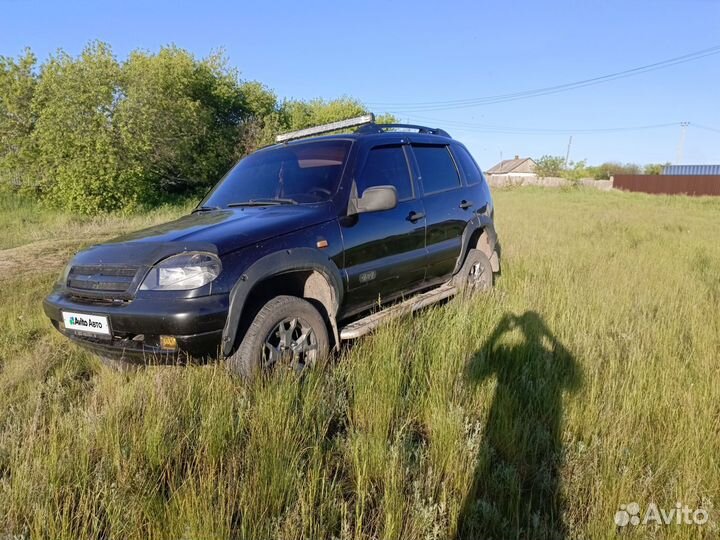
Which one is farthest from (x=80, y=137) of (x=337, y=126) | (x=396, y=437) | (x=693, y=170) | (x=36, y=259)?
(x=693, y=170)

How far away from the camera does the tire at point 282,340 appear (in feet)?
8.38

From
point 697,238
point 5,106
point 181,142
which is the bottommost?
point 697,238

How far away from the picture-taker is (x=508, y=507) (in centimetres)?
179

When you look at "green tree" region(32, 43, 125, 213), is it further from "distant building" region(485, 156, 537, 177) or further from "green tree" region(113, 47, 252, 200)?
"distant building" region(485, 156, 537, 177)

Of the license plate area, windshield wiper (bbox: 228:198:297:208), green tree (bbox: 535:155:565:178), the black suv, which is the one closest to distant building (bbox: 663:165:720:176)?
green tree (bbox: 535:155:565:178)

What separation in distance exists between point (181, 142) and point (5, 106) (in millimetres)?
6777

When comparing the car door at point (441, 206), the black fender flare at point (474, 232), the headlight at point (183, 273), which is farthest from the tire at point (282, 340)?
the black fender flare at point (474, 232)

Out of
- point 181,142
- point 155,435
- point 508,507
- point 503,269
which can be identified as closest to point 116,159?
point 181,142

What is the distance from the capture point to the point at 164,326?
7.82 feet

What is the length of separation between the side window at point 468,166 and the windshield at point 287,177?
6.23 feet

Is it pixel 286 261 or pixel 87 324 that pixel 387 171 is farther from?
pixel 87 324

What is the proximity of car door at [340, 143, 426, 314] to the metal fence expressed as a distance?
128ft

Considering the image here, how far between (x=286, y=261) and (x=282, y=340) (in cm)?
53

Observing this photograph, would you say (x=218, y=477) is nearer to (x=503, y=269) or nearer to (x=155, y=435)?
(x=155, y=435)
